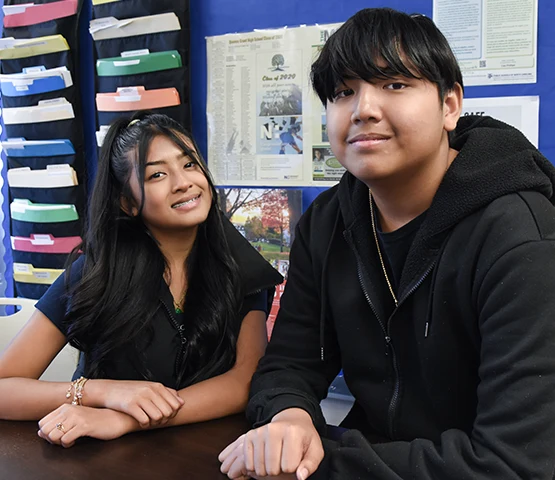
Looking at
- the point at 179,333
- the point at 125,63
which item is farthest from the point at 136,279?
the point at 125,63

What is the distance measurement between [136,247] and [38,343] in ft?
0.97

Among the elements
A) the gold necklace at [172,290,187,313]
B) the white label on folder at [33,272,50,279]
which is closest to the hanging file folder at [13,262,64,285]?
the white label on folder at [33,272,50,279]

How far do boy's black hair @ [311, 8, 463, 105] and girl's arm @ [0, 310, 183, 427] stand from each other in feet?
2.08

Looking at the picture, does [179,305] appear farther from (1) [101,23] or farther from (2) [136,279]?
(1) [101,23]

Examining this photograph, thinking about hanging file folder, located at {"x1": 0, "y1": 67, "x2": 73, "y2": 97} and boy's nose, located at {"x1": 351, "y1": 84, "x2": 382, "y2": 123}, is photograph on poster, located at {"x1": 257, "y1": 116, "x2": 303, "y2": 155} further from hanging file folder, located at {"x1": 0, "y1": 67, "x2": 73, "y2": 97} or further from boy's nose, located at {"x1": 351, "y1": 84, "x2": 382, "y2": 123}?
boy's nose, located at {"x1": 351, "y1": 84, "x2": 382, "y2": 123}

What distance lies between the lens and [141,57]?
2053 mm

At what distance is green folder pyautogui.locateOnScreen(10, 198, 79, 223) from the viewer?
228cm

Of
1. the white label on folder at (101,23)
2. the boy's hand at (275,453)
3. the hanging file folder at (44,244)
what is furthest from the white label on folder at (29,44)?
the boy's hand at (275,453)

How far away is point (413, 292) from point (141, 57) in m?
1.52

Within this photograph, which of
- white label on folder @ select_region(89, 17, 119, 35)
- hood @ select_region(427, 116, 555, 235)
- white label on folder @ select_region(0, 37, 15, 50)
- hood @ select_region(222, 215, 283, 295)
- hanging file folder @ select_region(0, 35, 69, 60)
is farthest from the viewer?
white label on folder @ select_region(0, 37, 15, 50)

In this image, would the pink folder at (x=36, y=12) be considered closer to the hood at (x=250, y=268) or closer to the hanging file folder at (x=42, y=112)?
the hanging file folder at (x=42, y=112)

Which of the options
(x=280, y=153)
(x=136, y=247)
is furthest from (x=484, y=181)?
(x=280, y=153)

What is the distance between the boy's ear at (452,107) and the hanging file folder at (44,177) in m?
1.68

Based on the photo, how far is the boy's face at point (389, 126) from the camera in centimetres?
89
